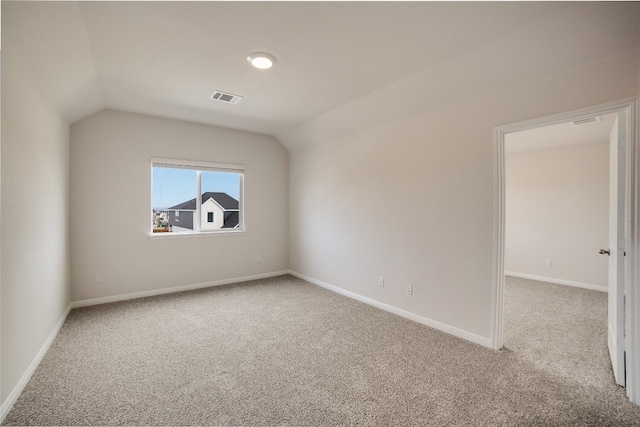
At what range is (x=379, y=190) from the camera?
3.63m

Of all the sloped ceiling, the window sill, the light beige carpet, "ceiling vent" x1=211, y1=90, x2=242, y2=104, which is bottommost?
the light beige carpet

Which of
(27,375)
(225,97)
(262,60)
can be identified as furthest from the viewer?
(225,97)

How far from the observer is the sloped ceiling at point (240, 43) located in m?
1.79

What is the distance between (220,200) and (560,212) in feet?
18.8

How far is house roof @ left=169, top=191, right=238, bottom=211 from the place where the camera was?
4453 mm

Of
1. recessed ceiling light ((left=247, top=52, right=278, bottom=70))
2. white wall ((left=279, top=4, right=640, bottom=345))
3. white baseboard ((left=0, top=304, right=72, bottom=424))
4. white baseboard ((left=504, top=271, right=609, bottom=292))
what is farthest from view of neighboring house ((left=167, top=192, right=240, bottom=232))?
white baseboard ((left=504, top=271, right=609, bottom=292))

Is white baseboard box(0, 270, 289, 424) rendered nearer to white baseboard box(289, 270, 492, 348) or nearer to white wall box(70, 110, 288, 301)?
white wall box(70, 110, 288, 301)

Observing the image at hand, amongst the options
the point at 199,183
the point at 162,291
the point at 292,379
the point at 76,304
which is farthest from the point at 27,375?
the point at 199,183

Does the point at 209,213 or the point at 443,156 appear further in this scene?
→ the point at 209,213

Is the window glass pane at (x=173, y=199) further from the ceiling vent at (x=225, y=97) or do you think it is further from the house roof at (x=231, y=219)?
the ceiling vent at (x=225, y=97)

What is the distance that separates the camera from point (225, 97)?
333 centimetres


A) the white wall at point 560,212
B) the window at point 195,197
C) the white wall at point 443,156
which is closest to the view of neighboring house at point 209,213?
the window at point 195,197

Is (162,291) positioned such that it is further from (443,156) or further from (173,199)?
(443,156)

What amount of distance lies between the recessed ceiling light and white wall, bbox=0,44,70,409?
1479 mm
